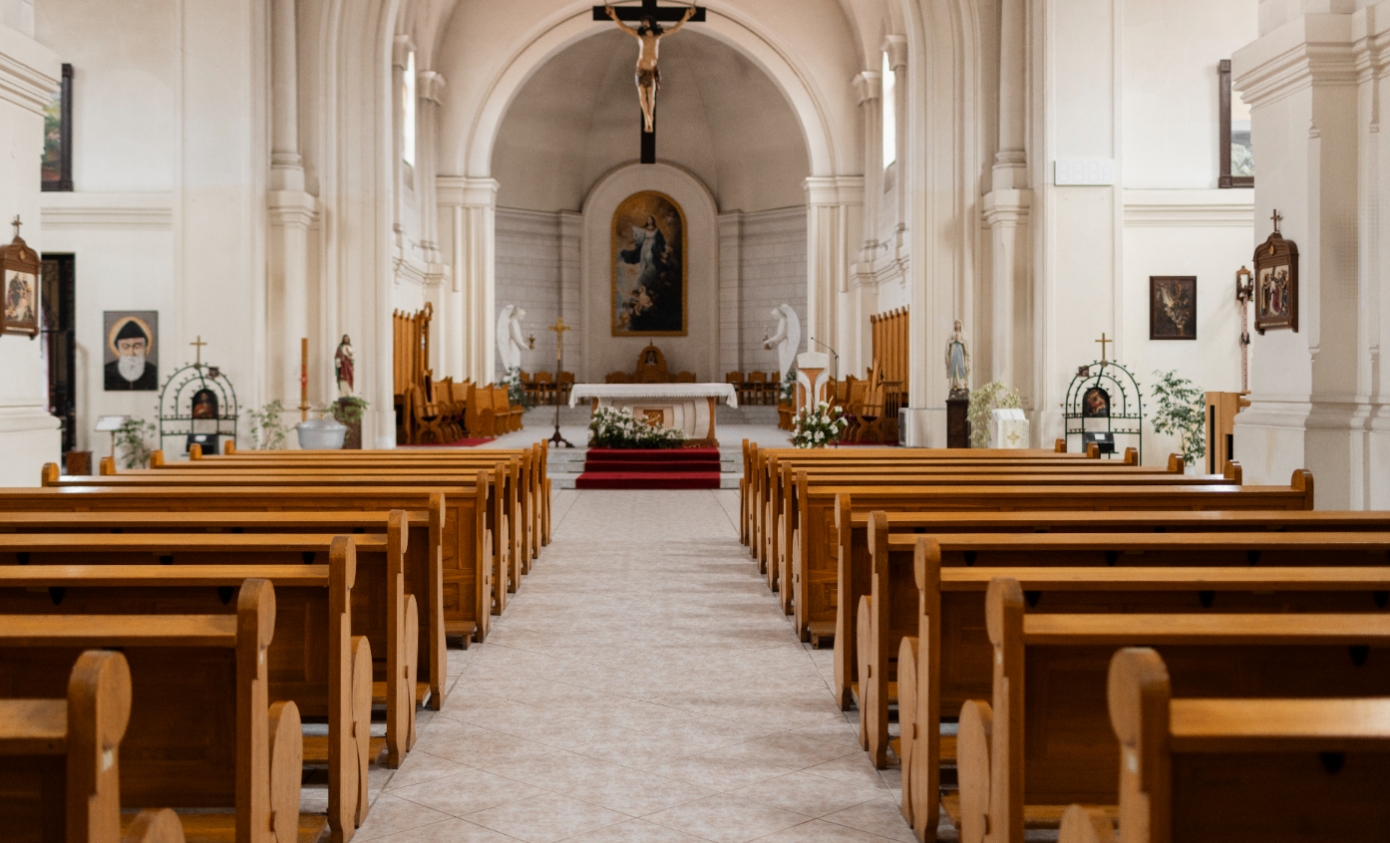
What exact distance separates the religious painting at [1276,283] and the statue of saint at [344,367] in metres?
10.2

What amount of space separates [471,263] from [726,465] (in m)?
9.51

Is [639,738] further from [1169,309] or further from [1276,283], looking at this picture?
[1169,309]

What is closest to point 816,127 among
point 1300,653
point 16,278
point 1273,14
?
point 1273,14

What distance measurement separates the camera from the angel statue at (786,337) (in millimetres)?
25438

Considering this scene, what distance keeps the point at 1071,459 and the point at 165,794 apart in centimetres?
630

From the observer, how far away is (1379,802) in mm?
1678

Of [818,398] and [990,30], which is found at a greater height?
[990,30]

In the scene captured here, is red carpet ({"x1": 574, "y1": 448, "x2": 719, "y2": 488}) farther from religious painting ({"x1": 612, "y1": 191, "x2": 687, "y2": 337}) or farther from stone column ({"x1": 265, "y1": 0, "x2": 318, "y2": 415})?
religious painting ({"x1": 612, "y1": 191, "x2": 687, "y2": 337})

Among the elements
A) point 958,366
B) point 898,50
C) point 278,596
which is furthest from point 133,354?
point 898,50

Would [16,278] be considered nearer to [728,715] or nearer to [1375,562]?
[728,715]

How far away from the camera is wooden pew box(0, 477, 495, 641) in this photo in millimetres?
5043

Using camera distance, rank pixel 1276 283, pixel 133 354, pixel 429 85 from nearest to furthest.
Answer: pixel 1276 283 → pixel 133 354 → pixel 429 85

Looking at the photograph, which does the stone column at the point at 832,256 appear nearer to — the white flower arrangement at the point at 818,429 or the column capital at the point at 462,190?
the column capital at the point at 462,190

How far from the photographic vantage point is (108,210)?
1336cm
